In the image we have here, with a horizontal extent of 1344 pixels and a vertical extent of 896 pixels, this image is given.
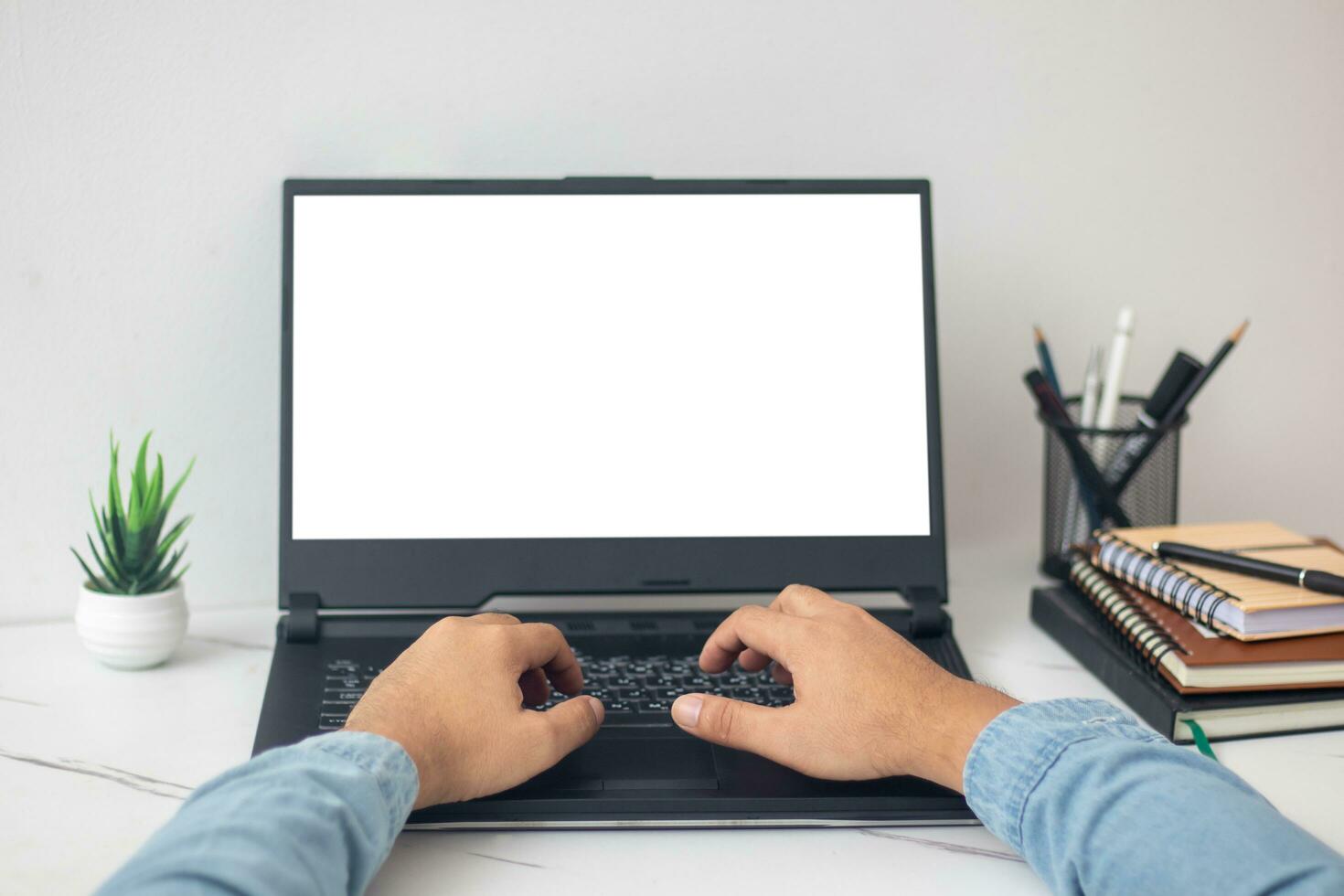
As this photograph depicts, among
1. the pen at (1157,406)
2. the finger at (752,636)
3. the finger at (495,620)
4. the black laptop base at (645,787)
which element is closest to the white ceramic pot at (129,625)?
the black laptop base at (645,787)

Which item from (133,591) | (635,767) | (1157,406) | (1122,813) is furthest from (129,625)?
(1157,406)

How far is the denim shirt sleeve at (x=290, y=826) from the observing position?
46cm

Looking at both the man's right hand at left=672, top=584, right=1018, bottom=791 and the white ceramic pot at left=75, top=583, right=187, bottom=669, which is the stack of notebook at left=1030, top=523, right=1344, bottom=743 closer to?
the man's right hand at left=672, top=584, right=1018, bottom=791

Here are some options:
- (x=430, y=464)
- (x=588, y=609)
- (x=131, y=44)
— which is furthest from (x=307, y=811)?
(x=131, y=44)

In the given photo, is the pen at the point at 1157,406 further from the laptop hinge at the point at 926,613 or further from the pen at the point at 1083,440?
the laptop hinge at the point at 926,613

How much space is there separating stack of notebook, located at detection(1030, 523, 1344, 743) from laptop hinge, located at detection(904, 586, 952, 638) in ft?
0.40

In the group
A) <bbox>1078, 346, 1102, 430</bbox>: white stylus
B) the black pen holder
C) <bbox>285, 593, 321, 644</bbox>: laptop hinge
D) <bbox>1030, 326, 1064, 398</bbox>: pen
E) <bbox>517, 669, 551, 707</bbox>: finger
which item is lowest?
<bbox>517, 669, 551, 707</bbox>: finger

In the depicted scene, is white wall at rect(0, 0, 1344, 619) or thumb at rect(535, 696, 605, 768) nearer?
thumb at rect(535, 696, 605, 768)

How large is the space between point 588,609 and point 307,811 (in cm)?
51

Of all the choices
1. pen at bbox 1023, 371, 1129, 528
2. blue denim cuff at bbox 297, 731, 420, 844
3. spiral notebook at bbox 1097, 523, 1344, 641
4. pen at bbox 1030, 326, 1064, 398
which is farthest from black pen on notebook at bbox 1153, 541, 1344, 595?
blue denim cuff at bbox 297, 731, 420, 844

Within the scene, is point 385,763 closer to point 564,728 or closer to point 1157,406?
point 564,728

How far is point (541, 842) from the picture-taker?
2.06 ft

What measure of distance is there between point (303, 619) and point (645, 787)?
35 cm

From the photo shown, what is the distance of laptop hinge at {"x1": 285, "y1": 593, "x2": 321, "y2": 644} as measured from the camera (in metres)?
0.85
